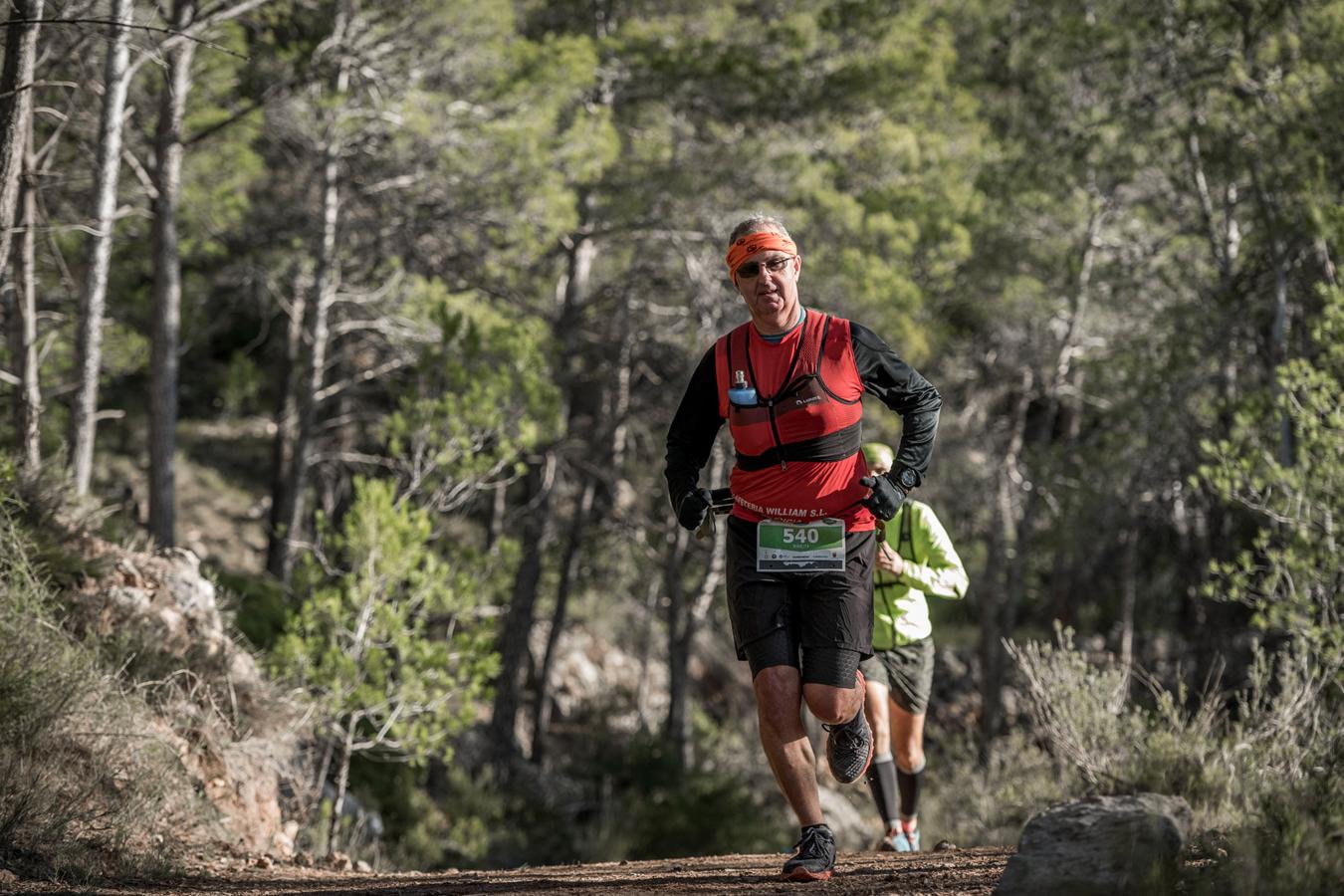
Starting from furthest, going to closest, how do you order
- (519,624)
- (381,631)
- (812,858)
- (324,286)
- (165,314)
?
(519,624), (324,286), (165,314), (381,631), (812,858)

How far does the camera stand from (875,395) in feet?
15.9

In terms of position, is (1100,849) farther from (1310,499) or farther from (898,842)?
(1310,499)

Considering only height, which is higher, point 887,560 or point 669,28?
point 669,28

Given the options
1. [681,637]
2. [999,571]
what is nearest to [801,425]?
[681,637]

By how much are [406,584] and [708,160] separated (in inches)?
320

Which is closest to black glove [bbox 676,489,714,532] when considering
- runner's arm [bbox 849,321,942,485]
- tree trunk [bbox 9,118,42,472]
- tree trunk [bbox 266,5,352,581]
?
runner's arm [bbox 849,321,942,485]

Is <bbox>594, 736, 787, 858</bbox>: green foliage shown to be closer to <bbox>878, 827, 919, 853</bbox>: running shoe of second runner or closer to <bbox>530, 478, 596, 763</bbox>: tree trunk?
<bbox>530, 478, 596, 763</bbox>: tree trunk

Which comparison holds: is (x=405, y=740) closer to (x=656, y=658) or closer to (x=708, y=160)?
(x=708, y=160)

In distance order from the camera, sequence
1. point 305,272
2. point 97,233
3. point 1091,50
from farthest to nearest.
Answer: point 305,272, point 1091,50, point 97,233

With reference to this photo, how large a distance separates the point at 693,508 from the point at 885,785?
2.21 metres

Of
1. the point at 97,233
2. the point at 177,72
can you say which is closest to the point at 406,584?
the point at 97,233

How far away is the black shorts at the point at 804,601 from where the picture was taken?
4633mm

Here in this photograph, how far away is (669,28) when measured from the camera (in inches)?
695

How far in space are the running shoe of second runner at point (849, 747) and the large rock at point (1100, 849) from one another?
747 mm
